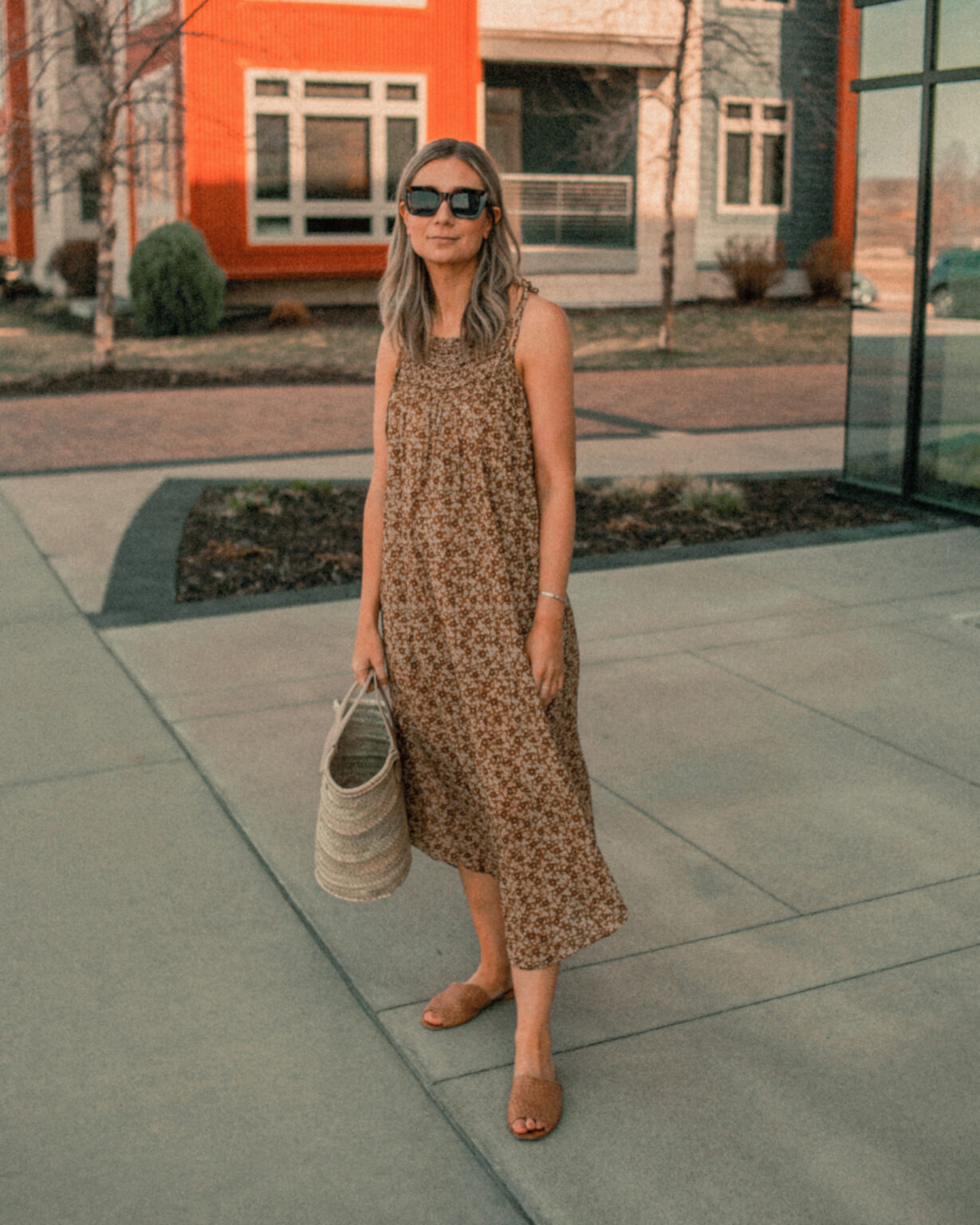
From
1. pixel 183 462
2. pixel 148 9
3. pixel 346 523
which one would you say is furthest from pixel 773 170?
pixel 346 523

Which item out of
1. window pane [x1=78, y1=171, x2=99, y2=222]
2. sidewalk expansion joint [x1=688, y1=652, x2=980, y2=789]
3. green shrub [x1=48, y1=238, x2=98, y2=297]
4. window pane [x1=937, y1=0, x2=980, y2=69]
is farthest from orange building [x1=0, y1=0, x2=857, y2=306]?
sidewalk expansion joint [x1=688, y1=652, x2=980, y2=789]

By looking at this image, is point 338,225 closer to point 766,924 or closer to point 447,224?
point 766,924

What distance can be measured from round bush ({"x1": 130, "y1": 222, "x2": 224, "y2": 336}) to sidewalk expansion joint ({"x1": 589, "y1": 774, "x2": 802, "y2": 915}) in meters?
17.0

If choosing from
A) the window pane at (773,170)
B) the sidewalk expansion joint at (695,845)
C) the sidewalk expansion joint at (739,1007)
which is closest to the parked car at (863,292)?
the sidewalk expansion joint at (695,845)

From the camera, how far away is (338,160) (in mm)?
22656

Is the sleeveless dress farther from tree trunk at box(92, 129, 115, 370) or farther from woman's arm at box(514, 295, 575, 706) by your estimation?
tree trunk at box(92, 129, 115, 370)

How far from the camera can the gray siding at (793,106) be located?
25.2 meters

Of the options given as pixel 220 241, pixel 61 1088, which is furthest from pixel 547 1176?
pixel 220 241

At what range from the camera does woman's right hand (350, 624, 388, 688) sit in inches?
120

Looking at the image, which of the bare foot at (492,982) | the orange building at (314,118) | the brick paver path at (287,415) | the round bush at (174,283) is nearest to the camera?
the bare foot at (492,982)

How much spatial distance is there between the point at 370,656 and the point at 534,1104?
97 centimetres

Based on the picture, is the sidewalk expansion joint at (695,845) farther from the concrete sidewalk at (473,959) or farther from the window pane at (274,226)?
the window pane at (274,226)

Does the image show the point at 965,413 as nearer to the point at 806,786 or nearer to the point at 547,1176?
the point at 806,786

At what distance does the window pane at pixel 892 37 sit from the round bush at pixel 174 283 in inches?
514
